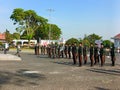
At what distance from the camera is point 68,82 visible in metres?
13.7

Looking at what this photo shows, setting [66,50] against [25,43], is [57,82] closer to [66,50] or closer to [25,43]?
[66,50]

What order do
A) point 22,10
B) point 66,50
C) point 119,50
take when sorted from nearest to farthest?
point 66,50, point 119,50, point 22,10

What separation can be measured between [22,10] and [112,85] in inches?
3324

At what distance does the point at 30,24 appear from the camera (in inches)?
3772

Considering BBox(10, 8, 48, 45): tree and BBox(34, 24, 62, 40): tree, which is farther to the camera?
BBox(34, 24, 62, 40): tree

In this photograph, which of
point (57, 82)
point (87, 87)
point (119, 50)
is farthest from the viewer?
point (119, 50)

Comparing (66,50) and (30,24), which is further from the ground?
(30,24)

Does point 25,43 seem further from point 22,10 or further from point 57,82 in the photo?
point 57,82

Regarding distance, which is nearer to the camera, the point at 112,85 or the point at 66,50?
the point at 112,85

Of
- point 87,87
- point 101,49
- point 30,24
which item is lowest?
point 87,87

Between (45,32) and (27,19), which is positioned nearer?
(27,19)

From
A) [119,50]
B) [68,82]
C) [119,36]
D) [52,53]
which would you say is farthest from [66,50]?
[119,36]

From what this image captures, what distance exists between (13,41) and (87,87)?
99.3 meters

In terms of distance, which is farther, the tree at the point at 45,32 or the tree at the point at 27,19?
the tree at the point at 45,32
